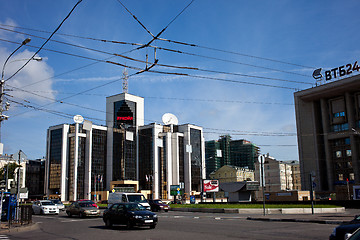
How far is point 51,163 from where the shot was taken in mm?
100750

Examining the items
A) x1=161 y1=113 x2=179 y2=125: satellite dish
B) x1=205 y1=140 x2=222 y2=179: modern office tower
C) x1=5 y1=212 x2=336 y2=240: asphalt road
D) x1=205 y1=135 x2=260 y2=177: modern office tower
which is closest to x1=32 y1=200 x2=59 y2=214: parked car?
x1=5 y1=212 x2=336 y2=240: asphalt road

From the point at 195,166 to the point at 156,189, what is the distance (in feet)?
50.6

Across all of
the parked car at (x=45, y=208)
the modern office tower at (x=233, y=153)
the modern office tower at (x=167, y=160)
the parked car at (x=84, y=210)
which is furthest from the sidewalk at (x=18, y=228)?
the modern office tower at (x=233, y=153)

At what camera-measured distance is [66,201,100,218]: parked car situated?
27.9m

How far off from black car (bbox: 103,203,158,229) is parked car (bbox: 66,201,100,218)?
8.77 meters

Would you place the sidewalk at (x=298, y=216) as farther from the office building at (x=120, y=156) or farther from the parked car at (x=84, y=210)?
the office building at (x=120, y=156)

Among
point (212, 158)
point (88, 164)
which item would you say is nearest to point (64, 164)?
point (88, 164)

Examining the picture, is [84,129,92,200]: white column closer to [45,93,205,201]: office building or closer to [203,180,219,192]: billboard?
[45,93,205,201]: office building

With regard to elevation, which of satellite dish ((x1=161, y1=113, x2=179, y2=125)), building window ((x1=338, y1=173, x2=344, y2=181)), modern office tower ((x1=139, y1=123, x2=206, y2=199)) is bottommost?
building window ((x1=338, y1=173, x2=344, y2=181))

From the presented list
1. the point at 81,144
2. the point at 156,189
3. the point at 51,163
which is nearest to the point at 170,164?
the point at 156,189

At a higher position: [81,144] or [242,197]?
[81,144]

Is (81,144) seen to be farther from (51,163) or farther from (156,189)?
(156,189)

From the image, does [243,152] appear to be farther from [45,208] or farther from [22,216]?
[22,216]

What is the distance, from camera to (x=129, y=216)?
1778 centimetres
